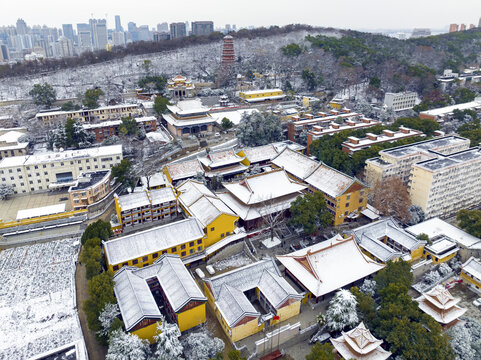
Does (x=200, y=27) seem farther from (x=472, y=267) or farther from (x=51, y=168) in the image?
(x=472, y=267)

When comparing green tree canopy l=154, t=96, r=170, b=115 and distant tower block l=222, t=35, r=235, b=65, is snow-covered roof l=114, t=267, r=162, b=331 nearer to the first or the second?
green tree canopy l=154, t=96, r=170, b=115

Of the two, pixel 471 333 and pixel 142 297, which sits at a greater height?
pixel 142 297

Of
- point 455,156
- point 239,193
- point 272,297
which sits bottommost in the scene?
point 272,297

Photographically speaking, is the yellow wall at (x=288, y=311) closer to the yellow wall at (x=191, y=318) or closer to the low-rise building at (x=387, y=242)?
the yellow wall at (x=191, y=318)

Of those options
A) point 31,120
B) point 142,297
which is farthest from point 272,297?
point 31,120

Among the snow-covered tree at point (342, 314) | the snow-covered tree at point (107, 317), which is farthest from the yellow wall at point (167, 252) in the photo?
the snow-covered tree at point (342, 314)

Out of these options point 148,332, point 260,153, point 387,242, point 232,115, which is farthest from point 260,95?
point 148,332

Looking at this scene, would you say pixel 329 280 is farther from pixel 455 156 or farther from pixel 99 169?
pixel 99 169
